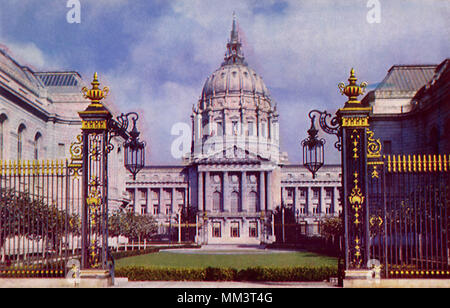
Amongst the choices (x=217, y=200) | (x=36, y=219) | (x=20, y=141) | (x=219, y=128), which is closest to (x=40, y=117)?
(x=20, y=141)

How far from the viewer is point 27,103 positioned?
4075 cm

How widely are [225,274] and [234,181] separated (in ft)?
274

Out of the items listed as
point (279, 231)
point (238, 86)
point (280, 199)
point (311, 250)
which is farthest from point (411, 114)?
point (238, 86)

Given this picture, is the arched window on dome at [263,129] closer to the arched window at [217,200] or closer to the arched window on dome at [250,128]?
the arched window on dome at [250,128]

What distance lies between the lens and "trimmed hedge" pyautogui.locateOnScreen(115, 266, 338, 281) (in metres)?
19.5

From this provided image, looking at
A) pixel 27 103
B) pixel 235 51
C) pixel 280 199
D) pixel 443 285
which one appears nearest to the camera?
pixel 443 285

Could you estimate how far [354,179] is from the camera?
16.1m

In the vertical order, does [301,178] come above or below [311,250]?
above

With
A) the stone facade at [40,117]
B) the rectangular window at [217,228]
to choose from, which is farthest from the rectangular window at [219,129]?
the stone facade at [40,117]

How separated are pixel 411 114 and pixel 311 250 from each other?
50.8 feet

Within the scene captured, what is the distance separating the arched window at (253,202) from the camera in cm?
10244

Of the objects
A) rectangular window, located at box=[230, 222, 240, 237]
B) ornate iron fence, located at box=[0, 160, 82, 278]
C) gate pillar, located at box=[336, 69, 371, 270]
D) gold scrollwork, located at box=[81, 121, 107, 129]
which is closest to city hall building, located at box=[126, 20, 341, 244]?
rectangular window, located at box=[230, 222, 240, 237]
